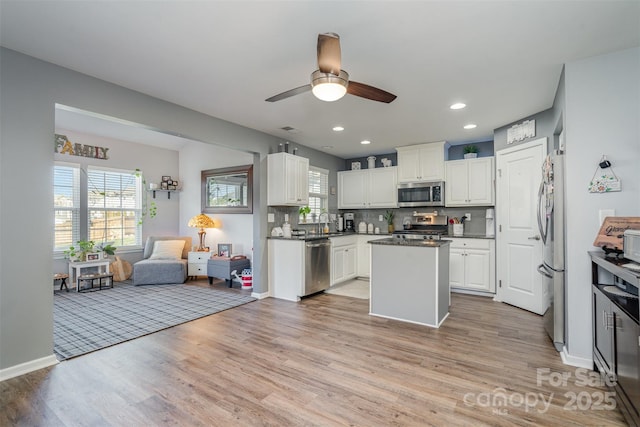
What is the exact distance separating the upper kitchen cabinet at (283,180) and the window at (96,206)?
346cm

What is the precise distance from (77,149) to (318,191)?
4.47 m

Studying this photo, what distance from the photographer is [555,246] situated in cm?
269

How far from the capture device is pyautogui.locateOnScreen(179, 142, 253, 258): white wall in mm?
5984

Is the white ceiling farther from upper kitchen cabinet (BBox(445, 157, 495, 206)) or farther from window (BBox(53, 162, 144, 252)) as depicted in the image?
window (BBox(53, 162, 144, 252))

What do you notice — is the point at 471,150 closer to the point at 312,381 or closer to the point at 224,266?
the point at 312,381

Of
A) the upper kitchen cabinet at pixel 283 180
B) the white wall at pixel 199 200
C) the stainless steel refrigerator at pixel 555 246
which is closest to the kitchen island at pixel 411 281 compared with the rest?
the stainless steel refrigerator at pixel 555 246

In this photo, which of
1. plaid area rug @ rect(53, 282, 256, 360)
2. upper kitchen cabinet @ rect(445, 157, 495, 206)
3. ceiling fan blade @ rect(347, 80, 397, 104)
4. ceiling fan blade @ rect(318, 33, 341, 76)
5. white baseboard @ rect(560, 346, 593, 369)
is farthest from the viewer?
upper kitchen cabinet @ rect(445, 157, 495, 206)

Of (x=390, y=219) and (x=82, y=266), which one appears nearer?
(x=82, y=266)

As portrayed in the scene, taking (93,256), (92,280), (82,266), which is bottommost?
(92,280)

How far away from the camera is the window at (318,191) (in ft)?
19.3

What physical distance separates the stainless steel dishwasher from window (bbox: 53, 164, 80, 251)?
4.37 m

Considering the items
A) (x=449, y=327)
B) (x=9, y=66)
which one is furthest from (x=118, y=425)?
(x=449, y=327)

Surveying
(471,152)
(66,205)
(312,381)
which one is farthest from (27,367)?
(471,152)

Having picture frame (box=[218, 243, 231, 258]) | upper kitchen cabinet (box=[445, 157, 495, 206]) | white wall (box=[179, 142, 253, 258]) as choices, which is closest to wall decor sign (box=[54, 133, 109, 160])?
white wall (box=[179, 142, 253, 258])
